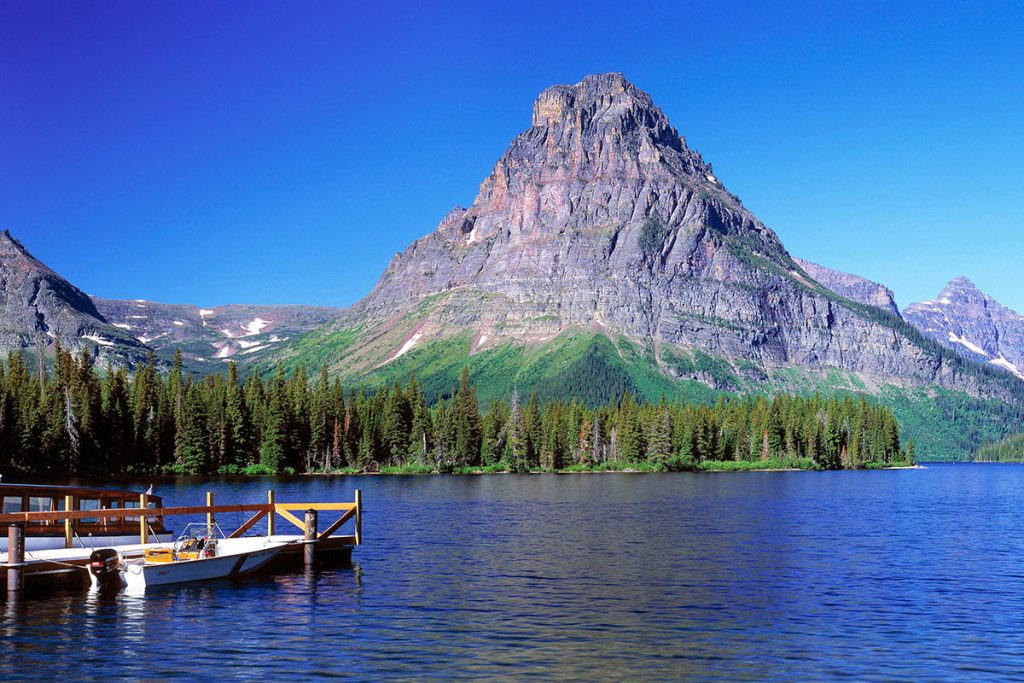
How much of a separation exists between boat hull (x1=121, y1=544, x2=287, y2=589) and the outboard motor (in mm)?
630

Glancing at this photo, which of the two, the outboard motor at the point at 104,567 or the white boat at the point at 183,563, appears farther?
the white boat at the point at 183,563

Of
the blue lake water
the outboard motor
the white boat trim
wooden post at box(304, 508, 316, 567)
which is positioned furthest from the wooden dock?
the white boat trim

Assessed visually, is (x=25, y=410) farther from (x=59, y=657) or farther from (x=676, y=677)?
(x=676, y=677)

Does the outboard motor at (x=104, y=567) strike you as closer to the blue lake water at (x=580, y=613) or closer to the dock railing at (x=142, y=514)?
the blue lake water at (x=580, y=613)

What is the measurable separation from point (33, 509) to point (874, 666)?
49544mm

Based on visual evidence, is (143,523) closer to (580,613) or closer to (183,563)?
(183,563)

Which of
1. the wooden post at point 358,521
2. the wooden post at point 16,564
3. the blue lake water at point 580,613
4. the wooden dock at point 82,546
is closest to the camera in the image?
the blue lake water at point 580,613

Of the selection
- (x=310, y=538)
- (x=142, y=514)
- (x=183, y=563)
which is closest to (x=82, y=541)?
(x=142, y=514)

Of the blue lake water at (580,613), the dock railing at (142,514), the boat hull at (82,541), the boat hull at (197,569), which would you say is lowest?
the blue lake water at (580,613)

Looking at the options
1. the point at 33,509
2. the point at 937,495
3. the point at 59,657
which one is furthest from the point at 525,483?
the point at 59,657

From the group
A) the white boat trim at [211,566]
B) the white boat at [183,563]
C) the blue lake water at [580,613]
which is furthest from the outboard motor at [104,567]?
the blue lake water at [580,613]

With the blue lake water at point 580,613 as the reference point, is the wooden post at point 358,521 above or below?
above

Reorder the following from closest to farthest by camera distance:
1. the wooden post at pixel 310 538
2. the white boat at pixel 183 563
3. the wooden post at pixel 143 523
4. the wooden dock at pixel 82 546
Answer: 1. the wooden dock at pixel 82 546
2. the white boat at pixel 183 563
3. the wooden post at pixel 143 523
4. the wooden post at pixel 310 538

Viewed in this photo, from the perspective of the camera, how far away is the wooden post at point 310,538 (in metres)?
61.2
